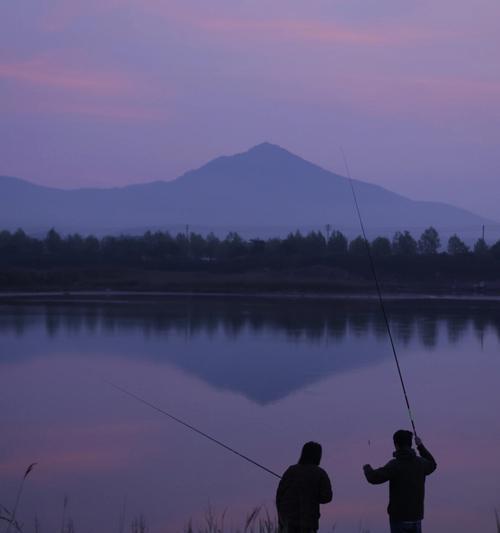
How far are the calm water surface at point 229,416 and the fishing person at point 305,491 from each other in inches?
121

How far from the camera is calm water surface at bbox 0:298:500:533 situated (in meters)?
9.77

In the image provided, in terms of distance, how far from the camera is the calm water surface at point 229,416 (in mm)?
9773

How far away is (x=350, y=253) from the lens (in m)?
66.6

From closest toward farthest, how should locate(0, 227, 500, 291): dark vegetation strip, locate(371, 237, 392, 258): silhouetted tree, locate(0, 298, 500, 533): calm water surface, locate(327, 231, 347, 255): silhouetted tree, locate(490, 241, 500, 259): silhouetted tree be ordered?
locate(0, 298, 500, 533): calm water surface
locate(0, 227, 500, 291): dark vegetation strip
locate(490, 241, 500, 259): silhouetted tree
locate(371, 237, 392, 258): silhouetted tree
locate(327, 231, 347, 255): silhouetted tree

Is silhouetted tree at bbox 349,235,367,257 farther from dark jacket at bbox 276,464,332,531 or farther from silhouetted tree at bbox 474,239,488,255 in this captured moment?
dark jacket at bbox 276,464,332,531

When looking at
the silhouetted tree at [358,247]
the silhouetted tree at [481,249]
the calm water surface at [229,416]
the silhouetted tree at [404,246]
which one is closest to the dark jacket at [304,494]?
the calm water surface at [229,416]

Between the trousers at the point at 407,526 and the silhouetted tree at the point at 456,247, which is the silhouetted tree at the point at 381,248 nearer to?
the silhouetted tree at the point at 456,247

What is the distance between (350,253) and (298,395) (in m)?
51.2

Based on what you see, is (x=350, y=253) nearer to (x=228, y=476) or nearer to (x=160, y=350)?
(x=160, y=350)

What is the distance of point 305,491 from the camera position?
19.4 feet

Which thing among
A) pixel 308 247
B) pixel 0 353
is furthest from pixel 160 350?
pixel 308 247

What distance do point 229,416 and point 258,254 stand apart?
54080 mm

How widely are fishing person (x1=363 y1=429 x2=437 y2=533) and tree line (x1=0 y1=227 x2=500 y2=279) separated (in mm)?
52749

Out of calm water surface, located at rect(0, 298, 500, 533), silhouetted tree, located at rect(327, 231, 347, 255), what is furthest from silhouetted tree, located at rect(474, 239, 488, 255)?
calm water surface, located at rect(0, 298, 500, 533)
